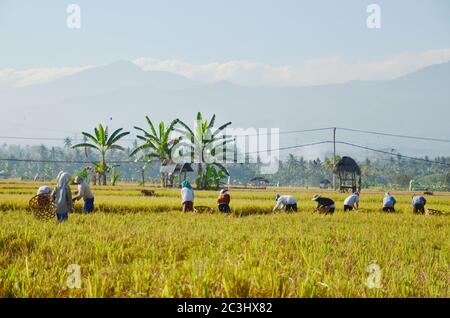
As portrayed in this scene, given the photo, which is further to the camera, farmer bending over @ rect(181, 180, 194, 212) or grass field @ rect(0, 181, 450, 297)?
farmer bending over @ rect(181, 180, 194, 212)

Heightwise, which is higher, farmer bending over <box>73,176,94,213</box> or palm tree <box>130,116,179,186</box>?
palm tree <box>130,116,179,186</box>

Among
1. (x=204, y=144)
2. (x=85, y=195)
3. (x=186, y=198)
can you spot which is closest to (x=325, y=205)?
(x=186, y=198)

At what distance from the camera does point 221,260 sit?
17.6ft

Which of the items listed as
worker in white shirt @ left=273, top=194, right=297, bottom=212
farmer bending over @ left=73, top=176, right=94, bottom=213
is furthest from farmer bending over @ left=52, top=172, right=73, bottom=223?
worker in white shirt @ left=273, top=194, right=297, bottom=212

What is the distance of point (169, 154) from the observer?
115 feet

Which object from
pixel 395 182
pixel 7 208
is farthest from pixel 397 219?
pixel 395 182

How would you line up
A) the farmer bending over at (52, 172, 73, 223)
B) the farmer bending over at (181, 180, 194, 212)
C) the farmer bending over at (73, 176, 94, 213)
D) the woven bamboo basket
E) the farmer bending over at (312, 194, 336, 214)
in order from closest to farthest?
the farmer bending over at (52, 172, 73, 223) → the woven bamboo basket → the farmer bending over at (73, 176, 94, 213) → the farmer bending over at (181, 180, 194, 212) → the farmer bending over at (312, 194, 336, 214)

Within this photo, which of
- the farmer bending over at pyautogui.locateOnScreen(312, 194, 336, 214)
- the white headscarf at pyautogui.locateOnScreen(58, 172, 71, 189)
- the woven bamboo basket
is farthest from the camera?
the farmer bending over at pyautogui.locateOnScreen(312, 194, 336, 214)

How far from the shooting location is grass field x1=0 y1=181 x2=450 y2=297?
3.89 meters

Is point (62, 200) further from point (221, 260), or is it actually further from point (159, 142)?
point (159, 142)

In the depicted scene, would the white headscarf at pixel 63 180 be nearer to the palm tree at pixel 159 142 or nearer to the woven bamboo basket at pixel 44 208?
the woven bamboo basket at pixel 44 208

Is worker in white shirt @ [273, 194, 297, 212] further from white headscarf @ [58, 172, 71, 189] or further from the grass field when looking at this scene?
white headscarf @ [58, 172, 71, 189]
